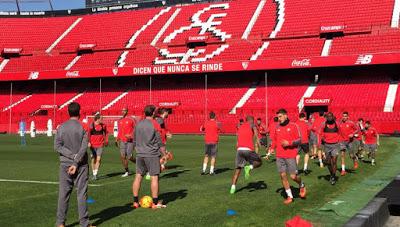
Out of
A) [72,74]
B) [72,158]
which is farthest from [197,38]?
[72,158]

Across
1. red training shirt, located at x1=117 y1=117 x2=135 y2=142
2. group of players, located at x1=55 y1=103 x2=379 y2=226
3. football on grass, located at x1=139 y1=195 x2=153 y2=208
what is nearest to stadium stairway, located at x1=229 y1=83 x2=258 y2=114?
group of players, located at x1=55 y1=103 x2=379 y2=226

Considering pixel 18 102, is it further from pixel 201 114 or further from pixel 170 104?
pixel 201 114

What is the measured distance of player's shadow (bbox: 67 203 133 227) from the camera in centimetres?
956

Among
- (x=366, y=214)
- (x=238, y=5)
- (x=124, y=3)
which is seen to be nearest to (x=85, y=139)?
(x=366, y=214)

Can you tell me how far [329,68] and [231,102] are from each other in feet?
31.0

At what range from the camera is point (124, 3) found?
70938 mm

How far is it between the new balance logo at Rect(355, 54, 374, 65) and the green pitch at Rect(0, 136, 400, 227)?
2503 cm

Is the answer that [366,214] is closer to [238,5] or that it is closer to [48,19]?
[238,5]

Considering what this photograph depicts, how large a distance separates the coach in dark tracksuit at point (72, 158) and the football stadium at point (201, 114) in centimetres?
2

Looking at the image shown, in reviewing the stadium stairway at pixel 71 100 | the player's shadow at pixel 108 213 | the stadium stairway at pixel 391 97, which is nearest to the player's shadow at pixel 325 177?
the player's shadow at pixel 108 213

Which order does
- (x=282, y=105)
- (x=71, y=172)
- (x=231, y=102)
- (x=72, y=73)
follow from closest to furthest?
(x=71, y=172), (x=282, y=105), (x=231, y=102), (x=72, y=73)

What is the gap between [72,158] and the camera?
8500 millimetres

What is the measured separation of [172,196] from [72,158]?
4.33m

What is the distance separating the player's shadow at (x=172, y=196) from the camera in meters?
11.8
